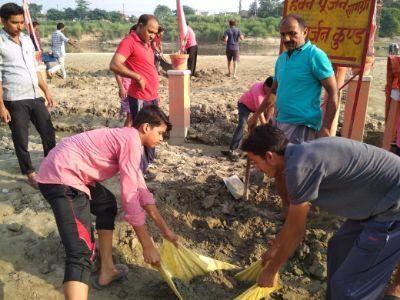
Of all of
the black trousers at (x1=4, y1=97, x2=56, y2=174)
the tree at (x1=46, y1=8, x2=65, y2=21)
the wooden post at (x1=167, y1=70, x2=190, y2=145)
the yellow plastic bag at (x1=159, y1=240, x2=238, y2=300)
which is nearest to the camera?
the yellow plastic bag at (x1=159, y1=240, x2=238, y2=300)

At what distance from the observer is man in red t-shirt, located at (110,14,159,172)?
13.2 ft

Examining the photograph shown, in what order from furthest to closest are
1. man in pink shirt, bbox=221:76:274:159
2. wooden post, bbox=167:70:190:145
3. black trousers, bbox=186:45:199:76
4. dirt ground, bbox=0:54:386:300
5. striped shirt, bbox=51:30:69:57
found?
black trousers, bbox=186:45:199:76 < striped shirt, bbox=51:30:69:57 < wooden post, bbox=167:70:190:145 < man in pink shirt, bbox=221:76:274:159 < dirt ground, bbox=0:54:386:300

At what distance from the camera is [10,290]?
2.85m

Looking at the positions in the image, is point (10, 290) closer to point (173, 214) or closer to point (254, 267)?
point (173, 214)

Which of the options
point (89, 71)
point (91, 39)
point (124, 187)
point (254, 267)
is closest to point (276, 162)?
point (124, 187)

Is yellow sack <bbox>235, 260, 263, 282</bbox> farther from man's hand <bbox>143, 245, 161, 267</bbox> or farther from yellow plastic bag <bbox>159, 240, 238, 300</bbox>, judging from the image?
man's hand <bbox>143, 245, 161, 267</bbox>

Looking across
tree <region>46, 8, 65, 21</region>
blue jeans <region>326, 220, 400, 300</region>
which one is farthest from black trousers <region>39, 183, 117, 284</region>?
tree <region>46, 8, 65, 21</region>

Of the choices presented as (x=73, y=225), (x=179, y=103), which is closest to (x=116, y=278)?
(x=73, y=225)

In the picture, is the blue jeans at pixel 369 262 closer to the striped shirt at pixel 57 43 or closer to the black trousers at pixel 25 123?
the black trousers at pixel 25 123

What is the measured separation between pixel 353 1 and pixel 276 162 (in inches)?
102

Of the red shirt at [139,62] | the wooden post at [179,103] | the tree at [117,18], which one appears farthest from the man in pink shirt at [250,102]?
the tree at [117,18]

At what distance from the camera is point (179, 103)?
6.51m

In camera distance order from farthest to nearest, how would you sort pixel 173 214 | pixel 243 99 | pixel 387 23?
pixel 387 23
pixel 243 99
pixel 173 214

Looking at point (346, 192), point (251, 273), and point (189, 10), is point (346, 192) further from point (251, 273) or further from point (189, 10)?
point (189, 10)
